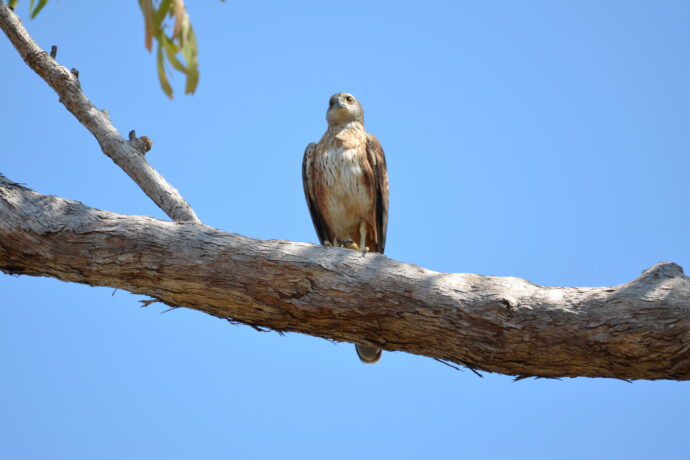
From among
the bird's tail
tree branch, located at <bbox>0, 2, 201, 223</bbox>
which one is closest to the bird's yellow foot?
the bird's tail

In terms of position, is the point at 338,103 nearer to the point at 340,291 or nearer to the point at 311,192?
the point at 311,192

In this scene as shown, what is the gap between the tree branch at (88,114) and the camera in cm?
517

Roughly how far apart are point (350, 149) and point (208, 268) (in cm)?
296

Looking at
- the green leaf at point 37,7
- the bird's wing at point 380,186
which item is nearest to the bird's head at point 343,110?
the bird's wing at point 380,186

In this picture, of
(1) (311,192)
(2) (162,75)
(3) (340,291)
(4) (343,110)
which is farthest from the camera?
(4) (343,110)

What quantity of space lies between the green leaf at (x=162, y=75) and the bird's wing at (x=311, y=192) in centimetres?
396

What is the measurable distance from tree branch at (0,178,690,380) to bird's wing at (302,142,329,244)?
9.03 ft

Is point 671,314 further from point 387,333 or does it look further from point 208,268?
point 208,268

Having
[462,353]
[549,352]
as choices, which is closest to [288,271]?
[462,353]

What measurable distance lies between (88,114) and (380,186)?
97.0 inches

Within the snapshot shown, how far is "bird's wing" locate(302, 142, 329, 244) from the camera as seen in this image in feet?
21.8

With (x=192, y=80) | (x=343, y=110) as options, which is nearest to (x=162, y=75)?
(x=192, y=80)

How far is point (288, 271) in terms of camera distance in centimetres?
382

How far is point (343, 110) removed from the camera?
6.99 metres
